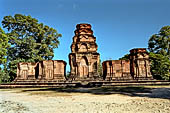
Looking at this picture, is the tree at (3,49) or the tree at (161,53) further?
the tree at (161,53)

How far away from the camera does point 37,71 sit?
24484mm

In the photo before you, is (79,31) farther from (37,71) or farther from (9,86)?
(9,86)

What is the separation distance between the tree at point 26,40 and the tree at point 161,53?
78.5 feet

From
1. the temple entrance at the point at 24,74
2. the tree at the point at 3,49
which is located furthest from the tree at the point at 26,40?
the temple entrance at the point at 24,74

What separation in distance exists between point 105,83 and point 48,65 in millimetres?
9762

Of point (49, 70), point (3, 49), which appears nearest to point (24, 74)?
point (49, 70)

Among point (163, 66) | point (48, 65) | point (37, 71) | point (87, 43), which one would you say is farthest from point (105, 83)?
point (163, 66)

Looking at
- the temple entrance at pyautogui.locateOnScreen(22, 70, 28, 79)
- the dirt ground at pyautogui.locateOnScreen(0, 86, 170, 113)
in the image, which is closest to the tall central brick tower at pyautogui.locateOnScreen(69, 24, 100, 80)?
the temple entrance at pyautogui.locateOnScreen(22, 70, 28, 79)

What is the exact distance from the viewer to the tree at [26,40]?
31.7 meters

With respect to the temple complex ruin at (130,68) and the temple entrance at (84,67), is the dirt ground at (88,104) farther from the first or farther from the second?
the temple complex ruin at (130,68)

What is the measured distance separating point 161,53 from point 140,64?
734 inches

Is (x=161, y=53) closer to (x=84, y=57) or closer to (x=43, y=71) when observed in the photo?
(x=84, y=57)

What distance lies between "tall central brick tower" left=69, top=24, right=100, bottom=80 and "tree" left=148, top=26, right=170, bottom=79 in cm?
1740

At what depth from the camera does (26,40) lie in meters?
32.3
